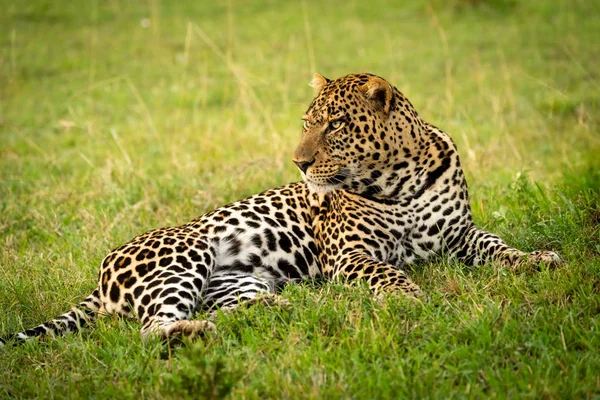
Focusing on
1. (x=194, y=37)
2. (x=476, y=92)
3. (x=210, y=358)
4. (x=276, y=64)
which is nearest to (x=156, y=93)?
(x=276, y=64)

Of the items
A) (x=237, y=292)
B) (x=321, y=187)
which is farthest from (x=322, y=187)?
(x=237, y=292)

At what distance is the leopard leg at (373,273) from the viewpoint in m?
5.50

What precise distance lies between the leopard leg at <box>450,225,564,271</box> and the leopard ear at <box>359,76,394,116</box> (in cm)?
123

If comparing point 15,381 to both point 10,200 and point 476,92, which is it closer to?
point 10,200

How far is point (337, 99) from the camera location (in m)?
6.19

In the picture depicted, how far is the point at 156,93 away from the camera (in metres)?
14.1

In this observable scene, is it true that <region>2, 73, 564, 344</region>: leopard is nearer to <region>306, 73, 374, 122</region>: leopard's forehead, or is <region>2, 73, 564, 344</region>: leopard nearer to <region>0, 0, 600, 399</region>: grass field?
<region>306, 73, 374, 122</region>: leopard's forehead

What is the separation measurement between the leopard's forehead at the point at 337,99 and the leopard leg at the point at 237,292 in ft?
4.37

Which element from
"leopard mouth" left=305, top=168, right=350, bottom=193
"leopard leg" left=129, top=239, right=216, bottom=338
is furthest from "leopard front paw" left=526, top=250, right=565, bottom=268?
"leopard leg" left=129, top=239, right=216, bottom=338

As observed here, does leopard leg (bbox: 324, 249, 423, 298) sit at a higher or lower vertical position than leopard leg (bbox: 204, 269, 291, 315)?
higher

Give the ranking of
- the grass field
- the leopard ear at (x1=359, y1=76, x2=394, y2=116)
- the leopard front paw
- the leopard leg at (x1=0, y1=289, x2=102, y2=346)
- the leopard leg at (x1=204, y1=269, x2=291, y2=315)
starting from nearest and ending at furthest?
the grass field, the leopard leg at (x1=0, y1=289, x2=102, y2=346), the leopard leg at (x1=204, y1=269, x2=291, y2=315), the leopard front paw, the leopard ear at (x1=359, y1=76, x2=394, y2=116)

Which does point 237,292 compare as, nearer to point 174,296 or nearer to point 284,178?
point 174,296

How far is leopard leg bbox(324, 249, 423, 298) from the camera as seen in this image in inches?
217

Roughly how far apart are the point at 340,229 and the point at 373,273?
64 cm
